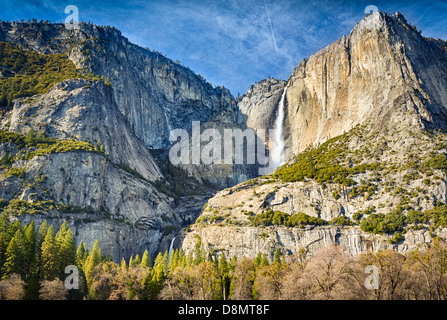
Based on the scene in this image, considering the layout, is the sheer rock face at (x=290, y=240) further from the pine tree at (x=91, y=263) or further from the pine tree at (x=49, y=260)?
A: the pine tree at (x=49, y=260)

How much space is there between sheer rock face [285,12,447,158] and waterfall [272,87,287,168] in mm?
3483

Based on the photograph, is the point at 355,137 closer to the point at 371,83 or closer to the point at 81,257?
the point at 371,83

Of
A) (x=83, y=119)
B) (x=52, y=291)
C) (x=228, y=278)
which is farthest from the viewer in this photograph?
(x=83, y=119)

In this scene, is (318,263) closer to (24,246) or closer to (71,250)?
(71,250)

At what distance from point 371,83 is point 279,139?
44070 millimetres

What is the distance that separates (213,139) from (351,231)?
284ft

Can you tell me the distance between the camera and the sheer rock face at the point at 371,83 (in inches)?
4242

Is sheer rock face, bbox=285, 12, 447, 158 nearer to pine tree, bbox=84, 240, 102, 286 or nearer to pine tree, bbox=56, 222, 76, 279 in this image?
pine tree, bbox=84, 240, 102, 286

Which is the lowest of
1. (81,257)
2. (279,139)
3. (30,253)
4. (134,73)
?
(81,257)

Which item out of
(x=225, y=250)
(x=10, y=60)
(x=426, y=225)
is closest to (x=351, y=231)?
(x=426, y=225)

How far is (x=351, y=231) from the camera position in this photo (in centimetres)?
8206

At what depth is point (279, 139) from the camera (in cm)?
15388

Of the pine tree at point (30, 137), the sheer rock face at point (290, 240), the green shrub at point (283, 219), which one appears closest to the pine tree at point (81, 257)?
the sheer rock face at point (290, 240)

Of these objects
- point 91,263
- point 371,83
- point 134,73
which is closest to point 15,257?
point 91,263
